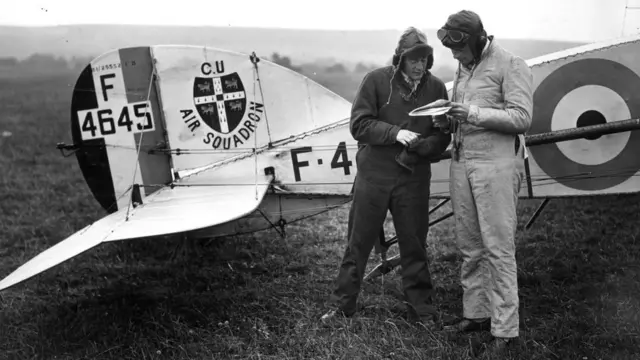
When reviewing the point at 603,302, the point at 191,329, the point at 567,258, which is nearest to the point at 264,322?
the point at 191,329

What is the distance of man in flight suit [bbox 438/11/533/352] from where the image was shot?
10.8 ft

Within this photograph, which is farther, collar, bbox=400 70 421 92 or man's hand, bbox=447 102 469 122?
collar, bbox=400 70 421 92

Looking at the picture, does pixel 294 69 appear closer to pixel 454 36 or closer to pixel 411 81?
pixel 411 81

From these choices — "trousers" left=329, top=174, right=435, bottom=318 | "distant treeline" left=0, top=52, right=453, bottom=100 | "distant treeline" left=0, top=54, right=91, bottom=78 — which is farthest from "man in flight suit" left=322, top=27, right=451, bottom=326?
"distant treeline" left=0, top=54, right=91, bottom=78

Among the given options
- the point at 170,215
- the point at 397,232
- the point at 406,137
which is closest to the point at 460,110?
the point at 406,137

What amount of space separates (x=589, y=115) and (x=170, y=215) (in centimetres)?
326

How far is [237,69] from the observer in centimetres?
500

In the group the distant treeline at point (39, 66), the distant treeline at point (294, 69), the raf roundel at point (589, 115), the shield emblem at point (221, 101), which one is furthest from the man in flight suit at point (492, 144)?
the distant treeline at point (39, 66)

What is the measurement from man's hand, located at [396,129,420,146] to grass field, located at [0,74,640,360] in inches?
49.0

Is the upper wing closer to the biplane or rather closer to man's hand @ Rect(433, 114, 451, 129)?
the biplane

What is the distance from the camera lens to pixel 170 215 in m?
4.16

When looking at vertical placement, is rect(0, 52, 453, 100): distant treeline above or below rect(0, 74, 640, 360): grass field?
above

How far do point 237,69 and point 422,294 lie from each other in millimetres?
2493

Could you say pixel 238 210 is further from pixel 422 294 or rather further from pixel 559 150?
pixel 559 150
